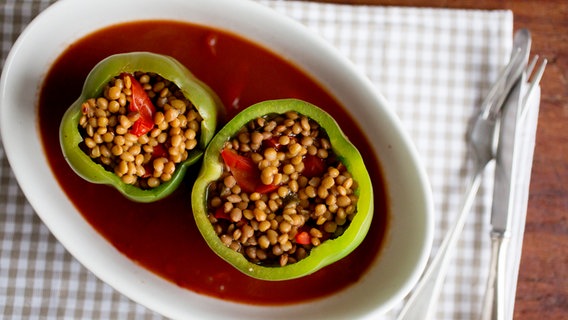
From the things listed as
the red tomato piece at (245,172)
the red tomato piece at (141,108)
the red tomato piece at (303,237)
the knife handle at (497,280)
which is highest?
the red tomato piece at (141,108)

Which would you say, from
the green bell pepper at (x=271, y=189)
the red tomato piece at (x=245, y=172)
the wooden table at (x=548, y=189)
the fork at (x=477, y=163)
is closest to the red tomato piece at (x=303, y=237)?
the green bell pepper at (x=271, y=189)

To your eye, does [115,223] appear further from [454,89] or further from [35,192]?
[454,89]

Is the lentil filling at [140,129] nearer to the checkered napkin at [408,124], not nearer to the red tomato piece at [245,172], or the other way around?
the red tomato piece at [245,172]

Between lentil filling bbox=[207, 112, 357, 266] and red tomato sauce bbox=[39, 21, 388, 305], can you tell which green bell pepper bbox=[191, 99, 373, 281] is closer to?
Answer: lentil filling bbox=[207, 112, 357, 266]

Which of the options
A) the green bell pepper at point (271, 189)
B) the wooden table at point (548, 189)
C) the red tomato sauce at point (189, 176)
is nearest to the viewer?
the green bell pepper at point (271, 189)

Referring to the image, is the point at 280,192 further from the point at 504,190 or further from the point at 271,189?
the point at 504,190

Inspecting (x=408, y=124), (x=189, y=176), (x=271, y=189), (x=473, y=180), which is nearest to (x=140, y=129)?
(x=189, y=176)

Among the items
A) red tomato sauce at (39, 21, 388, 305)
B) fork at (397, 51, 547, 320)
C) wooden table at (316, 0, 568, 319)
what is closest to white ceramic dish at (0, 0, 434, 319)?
red tomato sauce at (39, 21, 388, 305)
